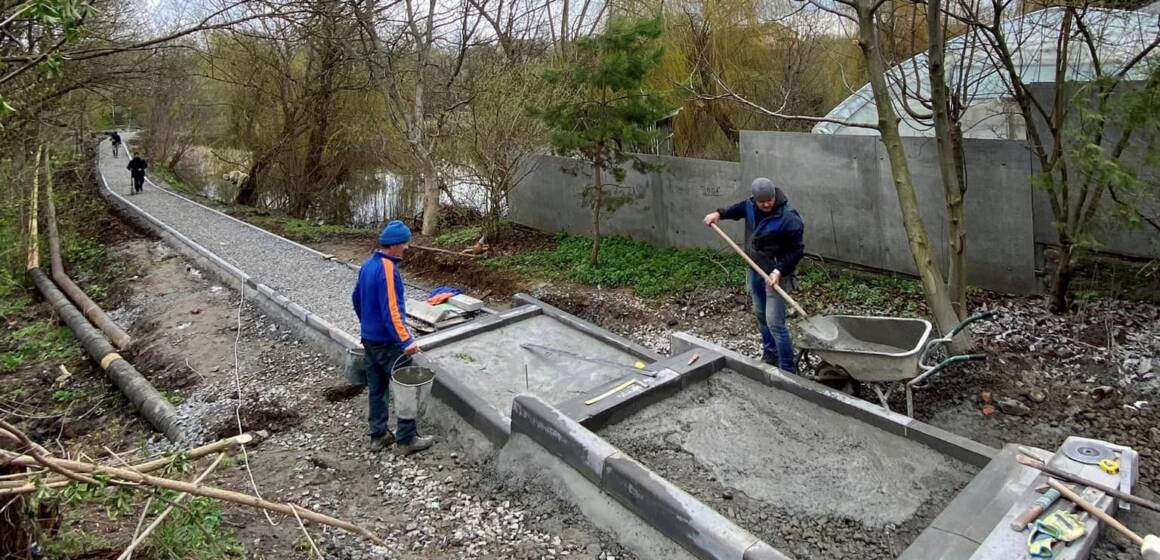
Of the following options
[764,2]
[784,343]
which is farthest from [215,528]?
[764,2]

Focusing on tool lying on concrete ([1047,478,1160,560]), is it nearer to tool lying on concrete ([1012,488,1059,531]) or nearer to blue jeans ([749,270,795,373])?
tool lying on concrete ([1012,488,1059,531])

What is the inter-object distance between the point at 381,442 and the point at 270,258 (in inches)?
318

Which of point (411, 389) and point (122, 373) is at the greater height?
point (411, 389)

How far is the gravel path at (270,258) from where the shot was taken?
9328 mm

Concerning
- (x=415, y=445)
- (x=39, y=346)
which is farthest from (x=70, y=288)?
(x=415, y=445)

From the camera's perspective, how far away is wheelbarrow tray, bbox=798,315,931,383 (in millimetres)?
5051

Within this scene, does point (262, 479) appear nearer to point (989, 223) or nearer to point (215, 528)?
point (215, 528)

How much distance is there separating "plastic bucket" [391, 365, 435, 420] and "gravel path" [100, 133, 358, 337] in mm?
2897

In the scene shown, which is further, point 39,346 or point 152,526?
point 39,346

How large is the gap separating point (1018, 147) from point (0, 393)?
11.9 m

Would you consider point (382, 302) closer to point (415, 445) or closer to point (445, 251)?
point (415, 445)

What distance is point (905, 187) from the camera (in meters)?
6.23

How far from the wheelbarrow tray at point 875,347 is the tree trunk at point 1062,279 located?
7.62ft

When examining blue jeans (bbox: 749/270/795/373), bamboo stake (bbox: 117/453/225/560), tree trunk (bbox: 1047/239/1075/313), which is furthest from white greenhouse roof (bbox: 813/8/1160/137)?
bamboo stake (bbox: 117/453/225/560)
